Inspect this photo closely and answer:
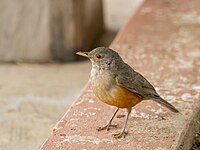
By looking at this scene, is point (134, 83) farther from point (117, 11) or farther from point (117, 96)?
point (117, 11)

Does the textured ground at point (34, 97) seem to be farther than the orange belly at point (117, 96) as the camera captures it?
Yes


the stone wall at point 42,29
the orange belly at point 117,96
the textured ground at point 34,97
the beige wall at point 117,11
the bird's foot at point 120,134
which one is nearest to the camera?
the orange belly at point 117,96

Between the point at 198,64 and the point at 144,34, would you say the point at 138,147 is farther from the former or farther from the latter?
the point at 144,34

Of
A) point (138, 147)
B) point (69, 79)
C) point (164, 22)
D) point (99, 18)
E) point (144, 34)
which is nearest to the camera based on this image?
point (138, 147)

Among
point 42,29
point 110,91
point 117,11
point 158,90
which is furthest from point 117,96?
point 117,11

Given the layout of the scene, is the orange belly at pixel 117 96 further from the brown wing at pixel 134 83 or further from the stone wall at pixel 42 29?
the stone wall at pixel 42 29

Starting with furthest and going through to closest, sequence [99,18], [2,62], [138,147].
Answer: [99,18]
[2,62]
[138,147]

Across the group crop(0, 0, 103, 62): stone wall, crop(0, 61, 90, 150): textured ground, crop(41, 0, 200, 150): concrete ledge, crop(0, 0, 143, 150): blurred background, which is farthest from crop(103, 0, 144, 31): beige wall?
crop(41, 0, 200, 150): concrete ledge

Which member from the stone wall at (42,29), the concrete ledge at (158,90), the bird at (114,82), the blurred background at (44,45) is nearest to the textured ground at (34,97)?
the blurred background at (44,45)

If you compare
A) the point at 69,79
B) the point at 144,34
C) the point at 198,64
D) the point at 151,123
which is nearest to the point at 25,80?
the point at 69,79
